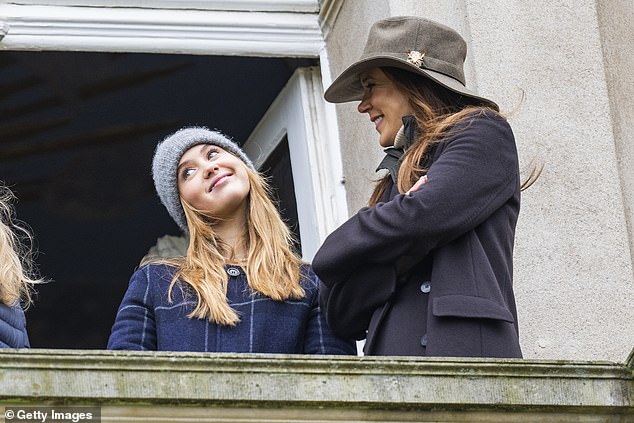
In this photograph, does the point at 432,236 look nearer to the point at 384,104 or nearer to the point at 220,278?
the point at 384,104

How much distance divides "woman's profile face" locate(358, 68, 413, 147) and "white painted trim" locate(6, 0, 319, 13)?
1859 mm

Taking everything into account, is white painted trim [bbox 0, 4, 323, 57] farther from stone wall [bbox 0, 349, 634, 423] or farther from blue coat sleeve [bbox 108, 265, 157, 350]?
stone wall [bbox 0, 349, 634, 423]

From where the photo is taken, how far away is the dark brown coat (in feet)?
14.3

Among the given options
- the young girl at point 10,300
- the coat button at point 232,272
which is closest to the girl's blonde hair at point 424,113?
the coat button at point 232,272

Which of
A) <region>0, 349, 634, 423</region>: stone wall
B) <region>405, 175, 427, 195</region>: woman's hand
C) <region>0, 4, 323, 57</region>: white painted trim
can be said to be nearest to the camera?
<region>0, 349, 634, 423</region>: stone wall

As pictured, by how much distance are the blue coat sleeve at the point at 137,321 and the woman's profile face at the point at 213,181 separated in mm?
304

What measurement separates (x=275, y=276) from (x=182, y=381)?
1136 millimetres

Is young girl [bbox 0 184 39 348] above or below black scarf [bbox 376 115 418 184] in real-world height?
below

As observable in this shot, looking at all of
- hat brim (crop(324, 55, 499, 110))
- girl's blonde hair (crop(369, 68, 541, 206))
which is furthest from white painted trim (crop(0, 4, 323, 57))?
girl's blonde hair (crop(369, 68, 541, 206))

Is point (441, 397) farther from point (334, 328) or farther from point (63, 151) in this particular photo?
point (63, 151)

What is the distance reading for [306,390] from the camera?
13.1 ft

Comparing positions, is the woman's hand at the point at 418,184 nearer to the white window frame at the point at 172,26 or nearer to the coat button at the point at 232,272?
the coat button at the point at 232,272

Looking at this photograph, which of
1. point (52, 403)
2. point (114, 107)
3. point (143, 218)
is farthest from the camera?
point (143, 218)

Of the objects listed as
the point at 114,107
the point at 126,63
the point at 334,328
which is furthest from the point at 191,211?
the point at 114,107
